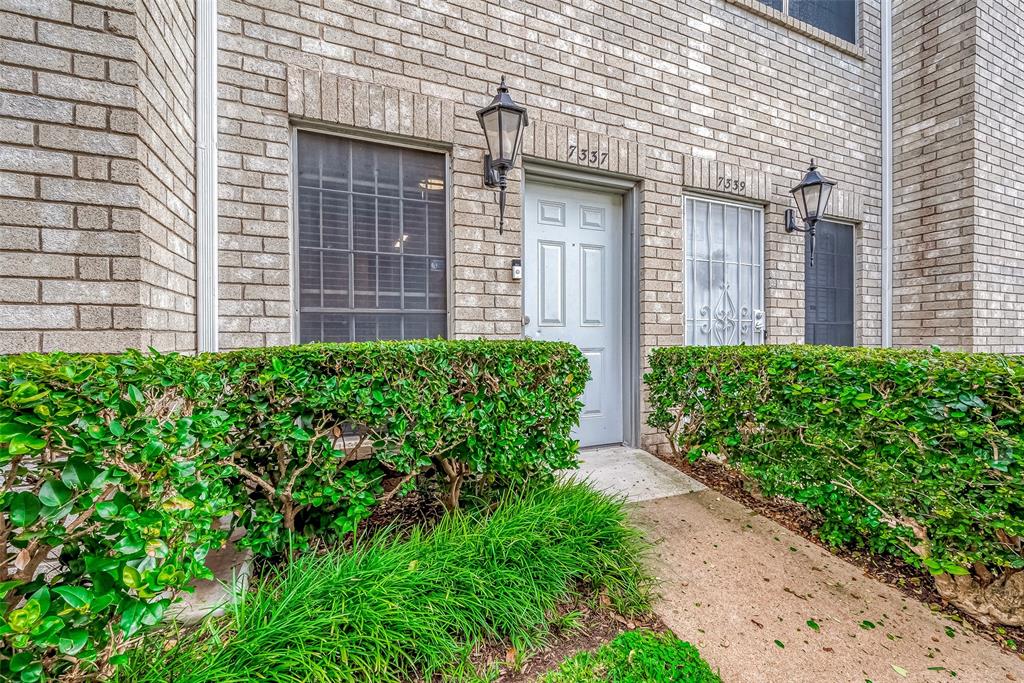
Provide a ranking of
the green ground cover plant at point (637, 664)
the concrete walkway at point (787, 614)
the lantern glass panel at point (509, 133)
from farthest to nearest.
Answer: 1. the lantern glass panel at point (509, 133)
2. the concrete walkway at point (787, 614)
3. the green ground cover plant at point (637, 664)

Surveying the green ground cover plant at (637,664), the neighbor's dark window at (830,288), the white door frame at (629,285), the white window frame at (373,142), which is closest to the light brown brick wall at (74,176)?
the white window frame at (373,142)

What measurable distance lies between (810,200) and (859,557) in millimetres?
3191

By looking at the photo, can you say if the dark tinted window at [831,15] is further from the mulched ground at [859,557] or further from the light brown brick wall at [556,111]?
the mulched ground at [859,557]

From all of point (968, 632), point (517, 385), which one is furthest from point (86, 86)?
point (968, 632)

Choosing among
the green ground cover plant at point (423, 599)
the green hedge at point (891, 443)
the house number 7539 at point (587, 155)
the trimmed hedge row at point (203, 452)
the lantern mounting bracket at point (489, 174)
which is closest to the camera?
the trimmed hedge row at point (203, 452)

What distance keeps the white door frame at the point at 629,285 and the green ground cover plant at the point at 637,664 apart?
2199 millimetres

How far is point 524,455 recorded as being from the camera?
7.37 feet

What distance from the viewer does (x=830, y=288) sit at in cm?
477

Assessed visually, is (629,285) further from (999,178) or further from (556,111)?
(999,178)

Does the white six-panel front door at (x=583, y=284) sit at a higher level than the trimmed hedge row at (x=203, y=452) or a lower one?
higher

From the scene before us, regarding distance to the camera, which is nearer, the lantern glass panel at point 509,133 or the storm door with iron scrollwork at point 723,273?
the lantern glass panel at point 509,133

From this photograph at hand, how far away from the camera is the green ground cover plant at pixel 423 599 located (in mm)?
1331

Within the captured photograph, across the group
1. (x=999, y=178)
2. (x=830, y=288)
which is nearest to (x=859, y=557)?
(x=830, y=288)

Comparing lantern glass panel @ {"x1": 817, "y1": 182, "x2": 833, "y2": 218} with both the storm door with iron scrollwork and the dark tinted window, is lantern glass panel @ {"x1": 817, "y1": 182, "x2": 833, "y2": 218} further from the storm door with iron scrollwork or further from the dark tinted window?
the dark tinted window
